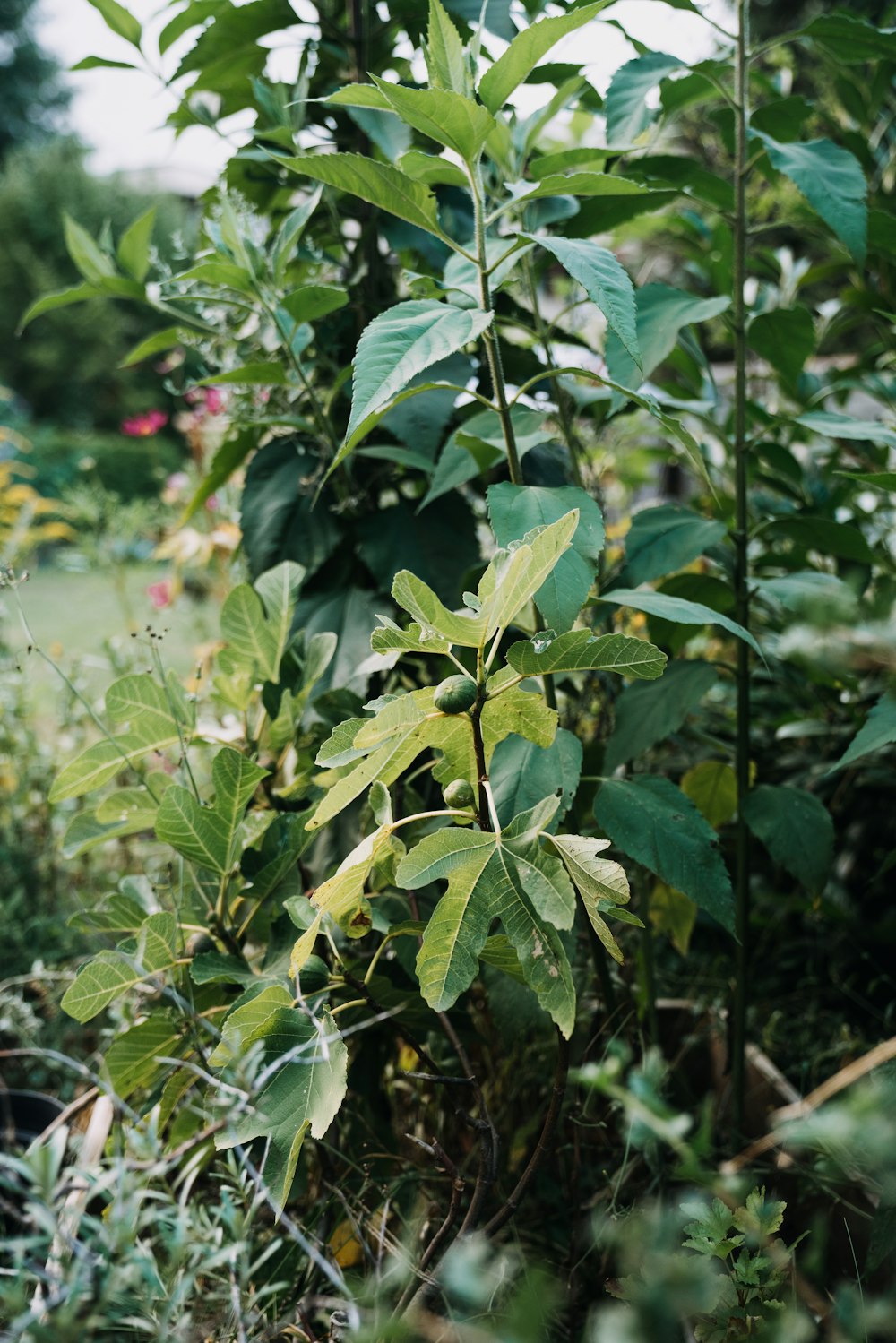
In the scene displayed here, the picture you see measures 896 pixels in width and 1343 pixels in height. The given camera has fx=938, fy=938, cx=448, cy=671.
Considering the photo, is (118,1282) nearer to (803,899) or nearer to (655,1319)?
(655,1319)

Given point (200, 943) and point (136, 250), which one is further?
point (136, 250)

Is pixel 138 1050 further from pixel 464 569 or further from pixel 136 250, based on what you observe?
pixel 136 250

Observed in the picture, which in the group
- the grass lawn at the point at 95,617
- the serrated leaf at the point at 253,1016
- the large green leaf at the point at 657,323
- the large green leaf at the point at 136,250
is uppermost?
the large green leaf at the point at 136,250

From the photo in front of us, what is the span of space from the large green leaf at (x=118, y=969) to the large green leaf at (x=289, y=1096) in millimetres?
122

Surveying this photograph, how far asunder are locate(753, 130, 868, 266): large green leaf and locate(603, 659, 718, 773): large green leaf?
42cm

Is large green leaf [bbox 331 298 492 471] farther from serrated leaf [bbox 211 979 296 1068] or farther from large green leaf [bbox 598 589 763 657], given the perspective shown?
serrated leaf [bbox 211 979 296 1068]

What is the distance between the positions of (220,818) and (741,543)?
0.60 meters

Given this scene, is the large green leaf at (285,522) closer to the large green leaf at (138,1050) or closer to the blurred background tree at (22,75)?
the large green leaf at (138,1050)

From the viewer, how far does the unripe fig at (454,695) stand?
572mm

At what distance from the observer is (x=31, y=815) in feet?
5.81

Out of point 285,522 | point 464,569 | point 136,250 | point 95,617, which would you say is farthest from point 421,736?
point 95,617

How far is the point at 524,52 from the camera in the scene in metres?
0.69

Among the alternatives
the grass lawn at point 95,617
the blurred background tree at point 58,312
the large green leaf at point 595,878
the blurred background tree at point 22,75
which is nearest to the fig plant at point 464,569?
the large green leaf at point 595,878

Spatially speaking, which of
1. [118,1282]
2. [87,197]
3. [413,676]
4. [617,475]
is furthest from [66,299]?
[87,197]
